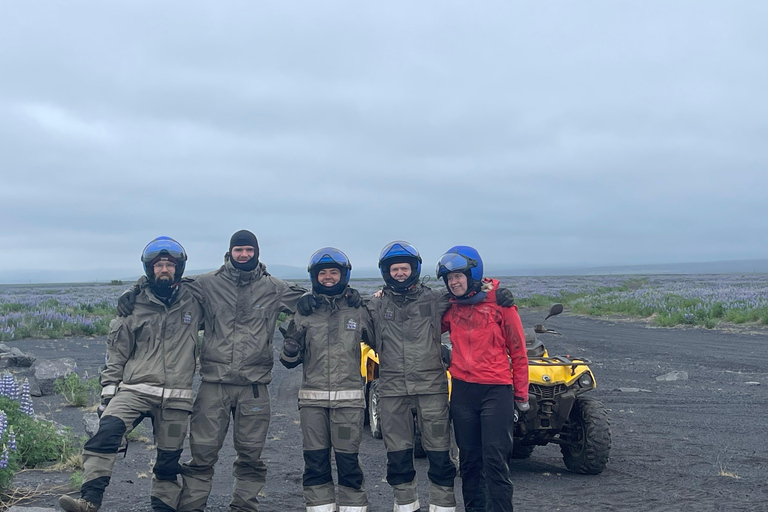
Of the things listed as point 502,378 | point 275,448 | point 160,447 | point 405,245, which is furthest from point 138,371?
point 275,448

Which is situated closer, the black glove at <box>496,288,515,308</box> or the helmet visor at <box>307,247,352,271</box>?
the black glove at <box>496,288,515,308</box>

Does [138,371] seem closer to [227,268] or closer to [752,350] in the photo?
[227,268]

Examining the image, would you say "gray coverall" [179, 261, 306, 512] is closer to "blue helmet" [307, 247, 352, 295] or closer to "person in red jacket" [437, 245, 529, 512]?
"blue helmet" [307, 247, 352, 295]

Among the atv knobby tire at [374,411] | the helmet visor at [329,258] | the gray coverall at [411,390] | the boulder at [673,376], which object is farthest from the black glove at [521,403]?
the boulder at [673,376]

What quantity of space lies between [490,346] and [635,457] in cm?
374

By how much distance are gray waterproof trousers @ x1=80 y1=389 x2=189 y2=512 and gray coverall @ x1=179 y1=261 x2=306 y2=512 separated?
0.14 m

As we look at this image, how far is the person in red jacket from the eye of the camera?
16.5 ft

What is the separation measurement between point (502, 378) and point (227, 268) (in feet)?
8.43

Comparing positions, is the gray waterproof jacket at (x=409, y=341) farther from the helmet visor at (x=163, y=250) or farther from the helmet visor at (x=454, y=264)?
the helmet visor at (x=163, y=250)

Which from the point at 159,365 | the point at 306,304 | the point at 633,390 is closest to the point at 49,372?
the point at 159,365

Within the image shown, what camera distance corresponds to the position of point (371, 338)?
552cm

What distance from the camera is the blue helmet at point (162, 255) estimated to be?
5332mm

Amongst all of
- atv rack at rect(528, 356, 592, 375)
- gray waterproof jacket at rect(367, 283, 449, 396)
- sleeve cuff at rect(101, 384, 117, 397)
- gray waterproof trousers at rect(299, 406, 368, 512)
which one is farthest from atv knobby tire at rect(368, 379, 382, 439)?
sleeve cuff at rect(101, 384, 117, 397)

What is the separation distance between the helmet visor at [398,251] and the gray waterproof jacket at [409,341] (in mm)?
299
